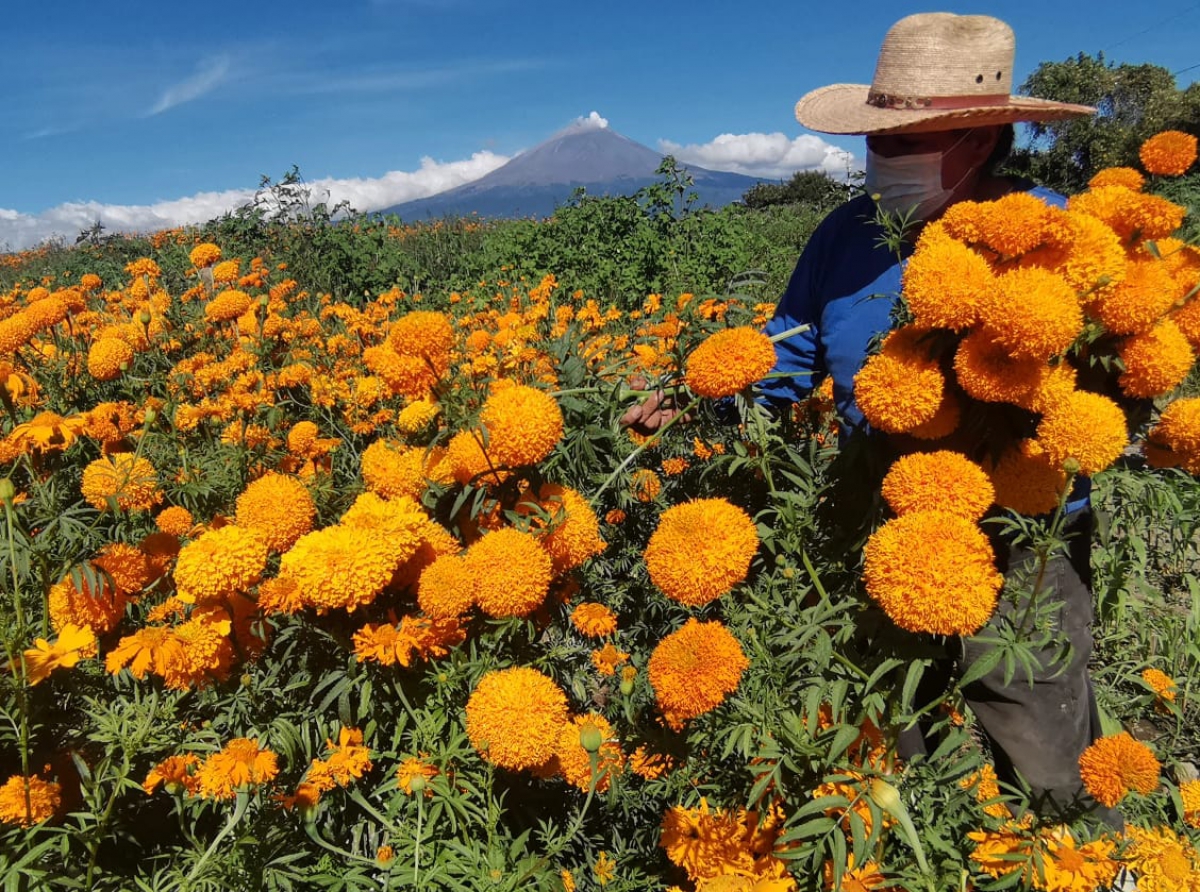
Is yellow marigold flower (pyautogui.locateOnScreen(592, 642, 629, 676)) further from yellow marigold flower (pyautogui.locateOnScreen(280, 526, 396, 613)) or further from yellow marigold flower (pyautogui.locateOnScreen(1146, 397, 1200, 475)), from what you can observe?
yellow marigold flower (pyautogui.locateOnScreen(1146, 397, 1200, 475))

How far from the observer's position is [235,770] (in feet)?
4.72

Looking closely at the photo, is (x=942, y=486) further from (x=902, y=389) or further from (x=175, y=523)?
(x=175, y=523)

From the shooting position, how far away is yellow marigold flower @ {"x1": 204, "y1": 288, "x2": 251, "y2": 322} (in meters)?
3.48

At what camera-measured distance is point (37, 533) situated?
194cm

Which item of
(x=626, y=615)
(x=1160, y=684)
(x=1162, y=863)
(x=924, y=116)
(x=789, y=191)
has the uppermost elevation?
(x=789, y=191)

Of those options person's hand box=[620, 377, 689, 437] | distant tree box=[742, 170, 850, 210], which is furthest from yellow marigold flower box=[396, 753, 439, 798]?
distant tree box=[742, 170, 850, 210]

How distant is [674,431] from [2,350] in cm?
301

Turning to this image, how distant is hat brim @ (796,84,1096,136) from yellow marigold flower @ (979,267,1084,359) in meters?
0.95

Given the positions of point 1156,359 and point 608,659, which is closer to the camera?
point 1156,359

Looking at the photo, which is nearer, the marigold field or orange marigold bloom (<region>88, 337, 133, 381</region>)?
the marigold field

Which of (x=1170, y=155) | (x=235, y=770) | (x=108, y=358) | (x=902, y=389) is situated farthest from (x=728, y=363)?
(x=108, y=358)

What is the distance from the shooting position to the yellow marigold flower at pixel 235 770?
1.44 m

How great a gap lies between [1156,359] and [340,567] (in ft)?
4.96

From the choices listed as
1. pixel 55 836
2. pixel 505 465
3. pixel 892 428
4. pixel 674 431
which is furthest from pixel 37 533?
pixel 892 428
